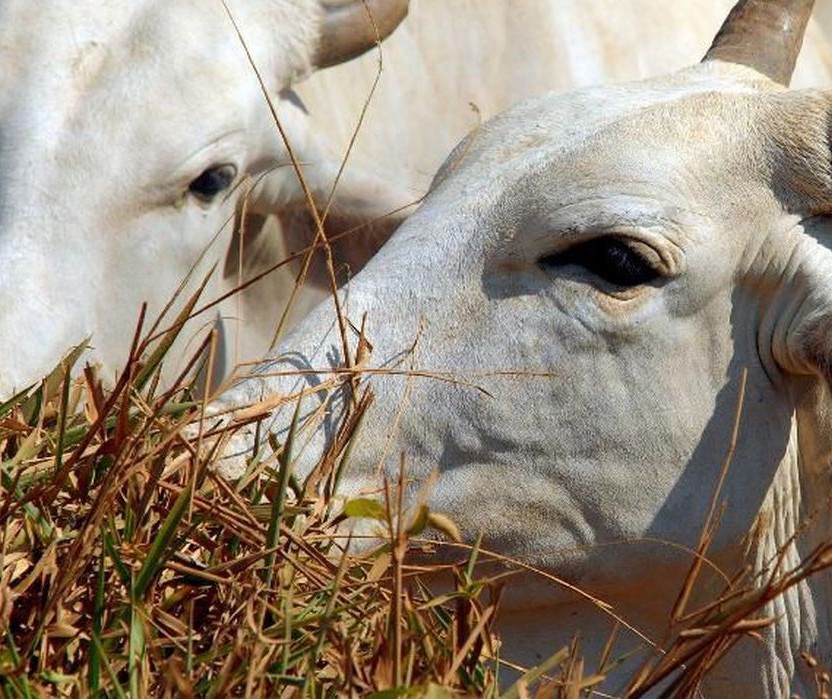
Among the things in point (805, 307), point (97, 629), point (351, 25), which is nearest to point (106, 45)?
point (351, 25)

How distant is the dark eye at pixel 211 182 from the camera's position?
184 inches

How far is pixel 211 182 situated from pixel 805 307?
196 cm

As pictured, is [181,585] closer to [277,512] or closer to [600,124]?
[277,512]

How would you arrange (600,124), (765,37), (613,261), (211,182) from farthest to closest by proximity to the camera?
(211,182) < (765,37) < (600,124) < (613,261)

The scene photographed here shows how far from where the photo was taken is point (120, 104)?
14.8ft

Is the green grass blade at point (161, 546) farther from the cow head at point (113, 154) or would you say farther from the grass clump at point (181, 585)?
the cow head at point (113, 154)

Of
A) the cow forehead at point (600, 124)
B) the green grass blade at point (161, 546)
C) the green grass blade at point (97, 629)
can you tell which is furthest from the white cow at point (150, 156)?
the green grass blade at point (97, 629)

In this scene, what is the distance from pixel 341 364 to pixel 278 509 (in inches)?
21.8

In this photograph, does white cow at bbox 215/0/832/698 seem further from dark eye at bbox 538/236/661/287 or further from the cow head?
the cow head

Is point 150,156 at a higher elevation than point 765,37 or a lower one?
lower

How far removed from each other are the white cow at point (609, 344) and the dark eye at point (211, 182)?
4.93 feet

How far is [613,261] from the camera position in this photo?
310 cm

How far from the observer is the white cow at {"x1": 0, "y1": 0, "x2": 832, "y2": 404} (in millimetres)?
4379

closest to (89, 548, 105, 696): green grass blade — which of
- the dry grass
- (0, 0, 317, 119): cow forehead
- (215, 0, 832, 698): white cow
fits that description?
the dry grass
